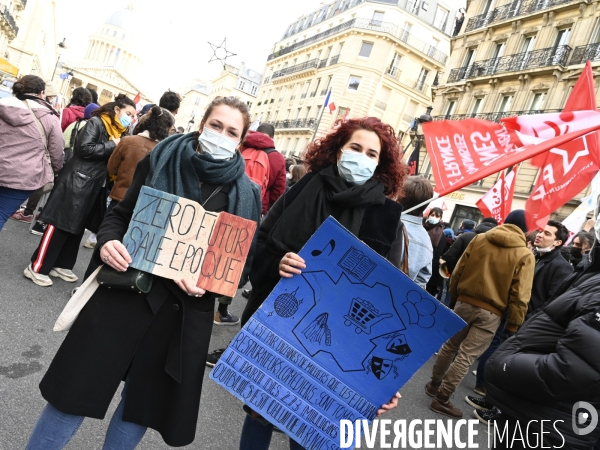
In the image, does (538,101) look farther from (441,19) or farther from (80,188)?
(441,19)

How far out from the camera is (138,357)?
6.25 feet

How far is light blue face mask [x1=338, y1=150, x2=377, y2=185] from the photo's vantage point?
7.32 feet

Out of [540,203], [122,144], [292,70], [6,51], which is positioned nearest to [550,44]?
[540,203]

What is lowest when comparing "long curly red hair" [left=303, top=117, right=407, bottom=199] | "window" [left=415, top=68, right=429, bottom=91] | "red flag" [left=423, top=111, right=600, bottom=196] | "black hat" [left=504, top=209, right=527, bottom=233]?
"long curly red hair" [left=303, top=117, right=407, bottom=199]

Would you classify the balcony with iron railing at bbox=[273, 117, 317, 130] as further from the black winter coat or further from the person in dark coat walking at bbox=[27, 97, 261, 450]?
the person in dark coat walking at bbox=[27, 97, 261, 450]

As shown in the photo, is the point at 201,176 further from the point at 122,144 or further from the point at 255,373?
the point at 122,144

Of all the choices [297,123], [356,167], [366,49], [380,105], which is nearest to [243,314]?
[356,167]

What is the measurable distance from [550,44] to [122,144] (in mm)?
23473

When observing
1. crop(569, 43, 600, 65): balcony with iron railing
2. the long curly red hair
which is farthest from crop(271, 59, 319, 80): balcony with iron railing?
the long curly red hair

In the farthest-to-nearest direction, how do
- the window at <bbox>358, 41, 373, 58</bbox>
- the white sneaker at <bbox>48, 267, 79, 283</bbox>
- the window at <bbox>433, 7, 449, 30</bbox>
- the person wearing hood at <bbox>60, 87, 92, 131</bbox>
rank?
the window at <bbox>433, 7, 449, 30</bbox>, the window at <bbox>358, 41, 373, 58</bbox>, the person wearing hood at <bbox>60, 87, 92, 131</bbox>, the white sneaker at <bbox>48, 267, 79, 283</bbox>

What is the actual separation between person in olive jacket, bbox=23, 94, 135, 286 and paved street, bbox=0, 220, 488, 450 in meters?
0.33

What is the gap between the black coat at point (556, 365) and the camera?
1.75 meters

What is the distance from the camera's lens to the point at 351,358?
1883mm

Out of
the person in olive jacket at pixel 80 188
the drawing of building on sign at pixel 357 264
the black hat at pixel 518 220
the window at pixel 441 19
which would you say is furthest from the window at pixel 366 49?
the drawing of building on sign at pixel 357 264
